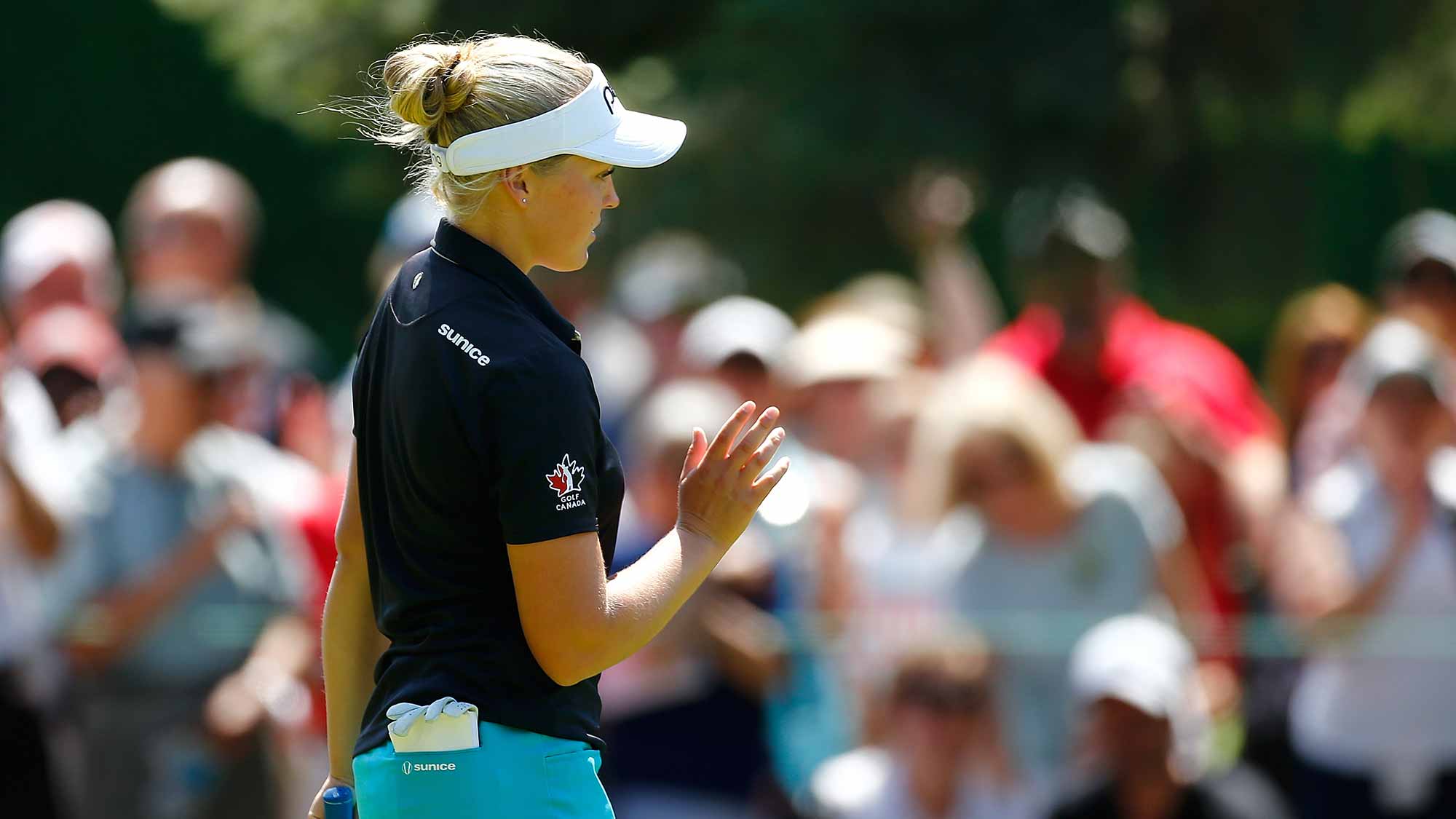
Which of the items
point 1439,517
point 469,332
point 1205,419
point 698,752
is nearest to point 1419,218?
point 1205,419

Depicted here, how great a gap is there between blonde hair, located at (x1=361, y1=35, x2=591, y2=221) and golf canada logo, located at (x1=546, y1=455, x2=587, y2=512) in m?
0.41

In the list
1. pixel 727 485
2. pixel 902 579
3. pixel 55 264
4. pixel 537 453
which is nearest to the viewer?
pixel 537 453

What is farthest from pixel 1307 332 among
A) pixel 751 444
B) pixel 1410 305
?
pixel 751 444

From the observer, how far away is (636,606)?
2.66m

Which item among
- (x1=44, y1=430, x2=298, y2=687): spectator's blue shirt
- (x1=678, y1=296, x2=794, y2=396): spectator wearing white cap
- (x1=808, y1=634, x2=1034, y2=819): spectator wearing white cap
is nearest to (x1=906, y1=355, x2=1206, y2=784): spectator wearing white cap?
(x1=808, y1=634, x2=1034, y2=819): spectator wearing white cap

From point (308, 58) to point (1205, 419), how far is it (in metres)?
3.65

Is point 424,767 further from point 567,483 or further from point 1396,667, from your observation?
point 1396,667

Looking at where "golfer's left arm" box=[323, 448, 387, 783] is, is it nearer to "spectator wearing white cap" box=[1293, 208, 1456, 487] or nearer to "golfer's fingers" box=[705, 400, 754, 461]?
"golfer's fingers" box=[705, 400, 754, 461]

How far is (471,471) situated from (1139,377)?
4.52 m

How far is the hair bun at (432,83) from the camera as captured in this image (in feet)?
8.96

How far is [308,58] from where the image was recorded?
788cm

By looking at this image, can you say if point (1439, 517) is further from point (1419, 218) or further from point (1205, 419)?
point (1419, 218)

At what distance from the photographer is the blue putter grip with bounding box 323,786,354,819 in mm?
2889

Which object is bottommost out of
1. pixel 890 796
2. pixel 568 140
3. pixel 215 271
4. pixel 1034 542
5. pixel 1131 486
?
pixel 890 796
